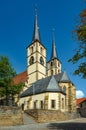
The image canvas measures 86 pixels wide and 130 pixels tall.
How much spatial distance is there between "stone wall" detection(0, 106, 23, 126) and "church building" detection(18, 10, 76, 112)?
61.2ft

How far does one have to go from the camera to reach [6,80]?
42.4m

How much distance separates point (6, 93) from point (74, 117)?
12.1 metres

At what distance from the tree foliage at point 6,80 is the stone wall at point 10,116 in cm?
1440

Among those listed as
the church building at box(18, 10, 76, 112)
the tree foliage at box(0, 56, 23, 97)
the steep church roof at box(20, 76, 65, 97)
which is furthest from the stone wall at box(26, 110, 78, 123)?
the steep church roof at box(20, 76, 65, 97)

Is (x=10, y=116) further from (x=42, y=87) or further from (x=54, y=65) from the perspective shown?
(x=54, y=65)

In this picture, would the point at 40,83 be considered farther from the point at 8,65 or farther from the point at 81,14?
the point at 81,14

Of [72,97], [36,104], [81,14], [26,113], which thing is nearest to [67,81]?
[72,97]

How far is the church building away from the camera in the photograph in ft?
153

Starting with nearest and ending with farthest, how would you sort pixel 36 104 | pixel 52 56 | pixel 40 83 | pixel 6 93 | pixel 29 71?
pixel 6 93
pixel 36 104
pixel 40 83
pixel 29 71
pixel 52 56

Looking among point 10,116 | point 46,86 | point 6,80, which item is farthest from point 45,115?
point 46,86

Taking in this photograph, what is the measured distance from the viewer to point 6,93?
42688 millimetres

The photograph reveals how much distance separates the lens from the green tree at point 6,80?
4222 cm

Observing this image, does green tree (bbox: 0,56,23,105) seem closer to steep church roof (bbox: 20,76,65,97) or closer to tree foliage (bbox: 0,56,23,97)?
tree foliage (bbox: 0,56,23,97)

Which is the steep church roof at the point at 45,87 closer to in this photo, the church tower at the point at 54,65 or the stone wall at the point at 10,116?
the stone wall at the point at 10,116
